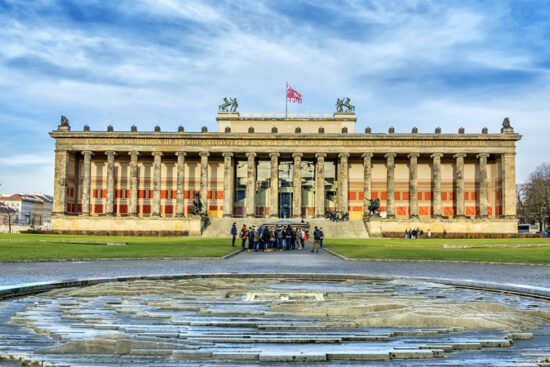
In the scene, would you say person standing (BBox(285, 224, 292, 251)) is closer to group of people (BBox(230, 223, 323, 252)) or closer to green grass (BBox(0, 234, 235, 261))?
group of people (BBox(230, 223, 323, 252))

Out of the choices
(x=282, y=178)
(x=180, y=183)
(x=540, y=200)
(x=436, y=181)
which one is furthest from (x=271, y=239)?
(x=540, y=200)

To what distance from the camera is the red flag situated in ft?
263

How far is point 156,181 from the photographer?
80.2 meters

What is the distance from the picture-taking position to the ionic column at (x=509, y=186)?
255 feet

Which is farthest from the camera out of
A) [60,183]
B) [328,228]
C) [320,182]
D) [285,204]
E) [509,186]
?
[285,204]

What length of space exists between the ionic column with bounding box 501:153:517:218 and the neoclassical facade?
0.45 ft

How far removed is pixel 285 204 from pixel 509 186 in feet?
102

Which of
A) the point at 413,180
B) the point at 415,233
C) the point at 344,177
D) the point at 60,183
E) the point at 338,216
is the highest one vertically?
the point at 344,177

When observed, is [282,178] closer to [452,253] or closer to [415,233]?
[415,233]

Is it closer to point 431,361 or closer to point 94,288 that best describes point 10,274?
point 94,288

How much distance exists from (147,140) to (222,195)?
523 inches

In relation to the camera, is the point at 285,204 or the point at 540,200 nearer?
the point at 285,204

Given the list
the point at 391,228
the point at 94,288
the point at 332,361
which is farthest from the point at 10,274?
the point at 391,228

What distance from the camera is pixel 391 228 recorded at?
2923 inches
